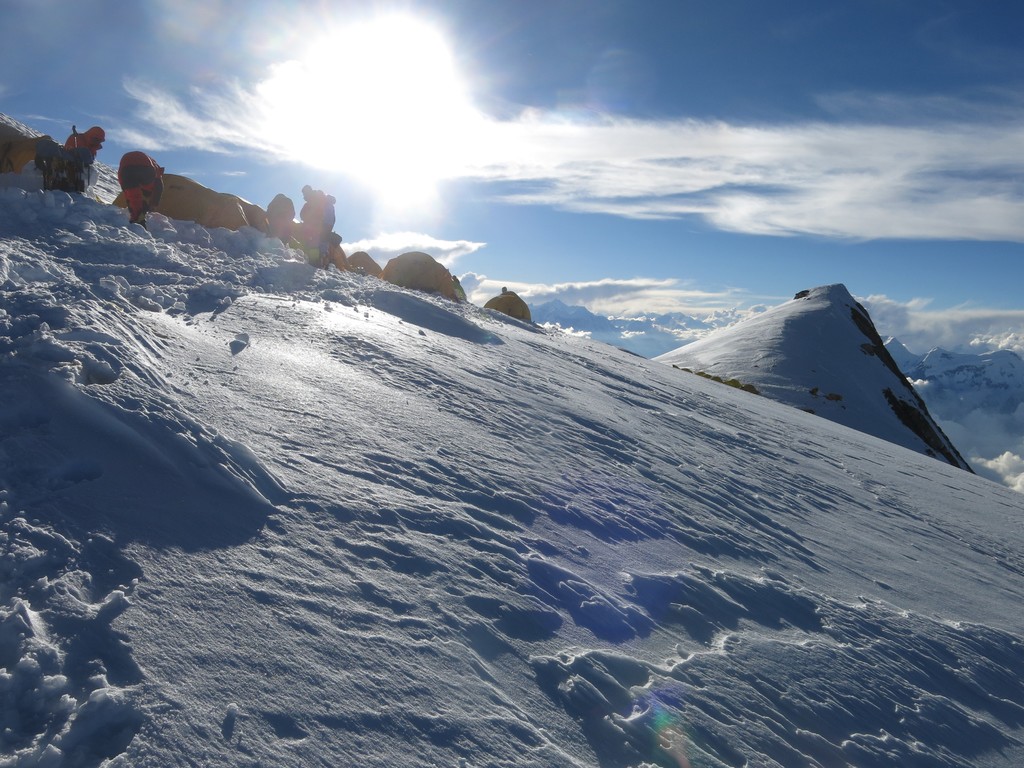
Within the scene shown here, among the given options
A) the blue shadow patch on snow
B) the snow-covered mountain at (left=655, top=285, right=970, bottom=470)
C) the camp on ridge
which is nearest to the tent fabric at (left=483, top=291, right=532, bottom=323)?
the camp on ridge

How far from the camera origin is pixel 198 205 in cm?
1398

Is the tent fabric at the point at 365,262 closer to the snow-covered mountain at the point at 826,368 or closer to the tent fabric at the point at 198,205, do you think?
the tent fabric at the point at 198,205

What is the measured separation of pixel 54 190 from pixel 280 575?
26.0 ft

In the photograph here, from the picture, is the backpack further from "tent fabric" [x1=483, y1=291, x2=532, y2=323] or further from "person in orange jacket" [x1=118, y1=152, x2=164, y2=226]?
"tent fabric" [x1=483, y1=291, x2=532, y2=323]

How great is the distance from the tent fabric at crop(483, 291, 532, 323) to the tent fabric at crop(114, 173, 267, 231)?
10.1 meters

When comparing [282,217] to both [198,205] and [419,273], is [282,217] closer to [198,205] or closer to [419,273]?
[198,205]

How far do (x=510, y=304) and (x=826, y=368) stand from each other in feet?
104

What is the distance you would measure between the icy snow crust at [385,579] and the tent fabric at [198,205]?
269 inches

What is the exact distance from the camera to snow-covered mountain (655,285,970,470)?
39719 mm

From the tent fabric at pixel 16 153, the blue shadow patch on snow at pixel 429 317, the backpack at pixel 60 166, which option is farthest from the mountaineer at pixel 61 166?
the tent fabric at pixel 16 153

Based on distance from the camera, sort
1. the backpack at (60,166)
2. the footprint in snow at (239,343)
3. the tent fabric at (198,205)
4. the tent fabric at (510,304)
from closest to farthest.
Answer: the footprint in snow at (239,343) < the backpack at (60,166) < the tent fabric at (198,205) < the tent fabric at (510,304)

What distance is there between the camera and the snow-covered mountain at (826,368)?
3972cm

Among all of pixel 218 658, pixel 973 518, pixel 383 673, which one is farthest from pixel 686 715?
pixel 973 518

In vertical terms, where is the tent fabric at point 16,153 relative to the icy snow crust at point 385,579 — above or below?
above
